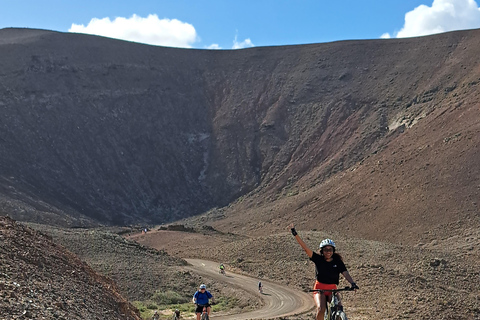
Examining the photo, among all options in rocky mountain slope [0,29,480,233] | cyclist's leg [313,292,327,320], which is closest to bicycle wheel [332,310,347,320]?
cyclist's leg [313,292,327,320]

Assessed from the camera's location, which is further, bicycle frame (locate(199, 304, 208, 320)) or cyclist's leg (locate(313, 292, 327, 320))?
bicycle frame (locate(199, 304, 208, 320))

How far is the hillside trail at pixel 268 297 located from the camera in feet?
71.4

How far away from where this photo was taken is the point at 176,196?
73438mm

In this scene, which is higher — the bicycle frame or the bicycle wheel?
the bicycle frame

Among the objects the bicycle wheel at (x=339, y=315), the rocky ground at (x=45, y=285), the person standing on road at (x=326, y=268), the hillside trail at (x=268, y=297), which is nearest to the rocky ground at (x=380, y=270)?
the hillside trail at (x=268, y=297)

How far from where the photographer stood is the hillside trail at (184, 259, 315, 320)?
21766mm

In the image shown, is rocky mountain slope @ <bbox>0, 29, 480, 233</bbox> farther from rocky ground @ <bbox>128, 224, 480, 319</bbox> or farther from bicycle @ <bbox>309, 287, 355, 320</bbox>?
bicycle @ <bbox>309, 287, 355, 320</bbox>

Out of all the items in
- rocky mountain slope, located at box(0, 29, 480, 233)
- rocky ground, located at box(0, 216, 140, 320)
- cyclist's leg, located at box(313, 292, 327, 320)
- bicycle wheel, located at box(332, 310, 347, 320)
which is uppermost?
rocky mountain slope, located at box(0, 29, 480, 233)

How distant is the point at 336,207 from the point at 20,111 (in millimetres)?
46900

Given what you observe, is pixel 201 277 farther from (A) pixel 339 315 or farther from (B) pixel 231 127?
(B) pixel 231 127

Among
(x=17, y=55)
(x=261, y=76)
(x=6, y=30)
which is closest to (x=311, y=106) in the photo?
(x=261, y=76)

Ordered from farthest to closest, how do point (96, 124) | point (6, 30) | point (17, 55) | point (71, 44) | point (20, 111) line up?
point (6, 30)
point (71, 44)
point (17, 55)
point (96, 124)
point (20, 111)

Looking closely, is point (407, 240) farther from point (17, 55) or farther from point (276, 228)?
point (17, 55)

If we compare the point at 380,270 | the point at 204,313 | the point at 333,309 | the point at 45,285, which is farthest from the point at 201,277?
the point at 333,309
